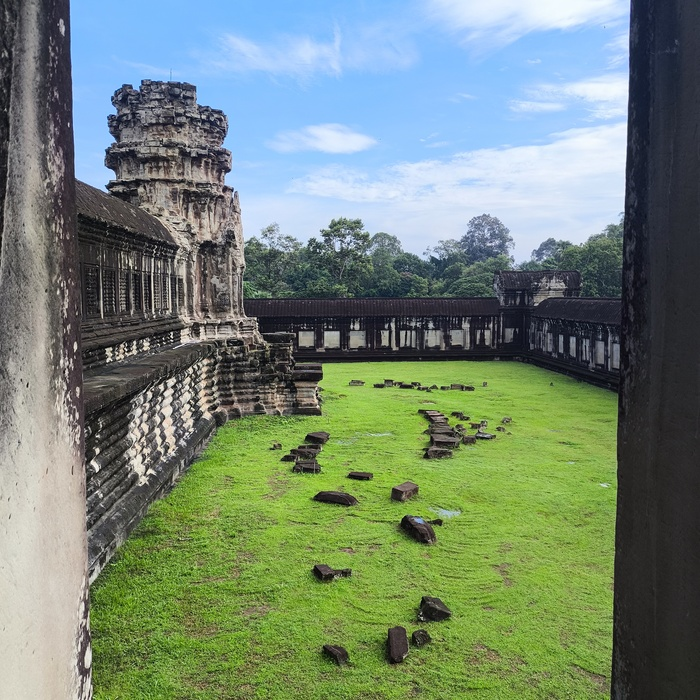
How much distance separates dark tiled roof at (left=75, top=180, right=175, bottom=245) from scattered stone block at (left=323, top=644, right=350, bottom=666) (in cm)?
434

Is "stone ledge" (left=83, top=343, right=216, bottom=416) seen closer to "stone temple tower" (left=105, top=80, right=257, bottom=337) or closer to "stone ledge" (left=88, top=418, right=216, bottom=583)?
"stone ledge" (left=88, top=418, right=216, bottom=583)

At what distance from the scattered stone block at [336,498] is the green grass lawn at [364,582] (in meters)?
0.11

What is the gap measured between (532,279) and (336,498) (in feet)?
66.7

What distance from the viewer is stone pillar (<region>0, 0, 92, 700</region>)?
1657 mm

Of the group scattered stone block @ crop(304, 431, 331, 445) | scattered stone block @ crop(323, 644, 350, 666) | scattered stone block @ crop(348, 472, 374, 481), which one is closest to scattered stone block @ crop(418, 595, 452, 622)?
scattered stone block @ crop(323, 644, 350, 666)

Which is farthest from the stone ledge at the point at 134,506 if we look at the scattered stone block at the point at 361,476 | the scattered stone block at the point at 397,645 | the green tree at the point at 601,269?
the green tree at the point at 601,269

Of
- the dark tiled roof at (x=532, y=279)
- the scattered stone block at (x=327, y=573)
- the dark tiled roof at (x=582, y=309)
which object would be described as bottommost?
the scattered stone block at (x=327, y=573)

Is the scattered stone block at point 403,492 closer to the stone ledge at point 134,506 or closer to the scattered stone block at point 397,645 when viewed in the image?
the stone ledge at point 134,506

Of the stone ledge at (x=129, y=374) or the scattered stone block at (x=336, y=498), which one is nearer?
the stone ledge at (x=129, y=374)

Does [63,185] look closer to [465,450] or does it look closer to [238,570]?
[238,570]

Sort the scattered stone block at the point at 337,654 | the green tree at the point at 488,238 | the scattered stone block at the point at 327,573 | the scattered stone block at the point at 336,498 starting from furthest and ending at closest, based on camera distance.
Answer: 1. the green tree at the point at 488,238
2. the scattered stone block at the point at 336,498
3. the scattered stone block at the point at 327,573
4. the scattered stone block at the point at 337,654

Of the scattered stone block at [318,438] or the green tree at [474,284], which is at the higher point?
the green tree at [474,284]

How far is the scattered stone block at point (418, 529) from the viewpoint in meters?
5.89

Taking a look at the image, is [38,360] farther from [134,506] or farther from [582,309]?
[582,309]
